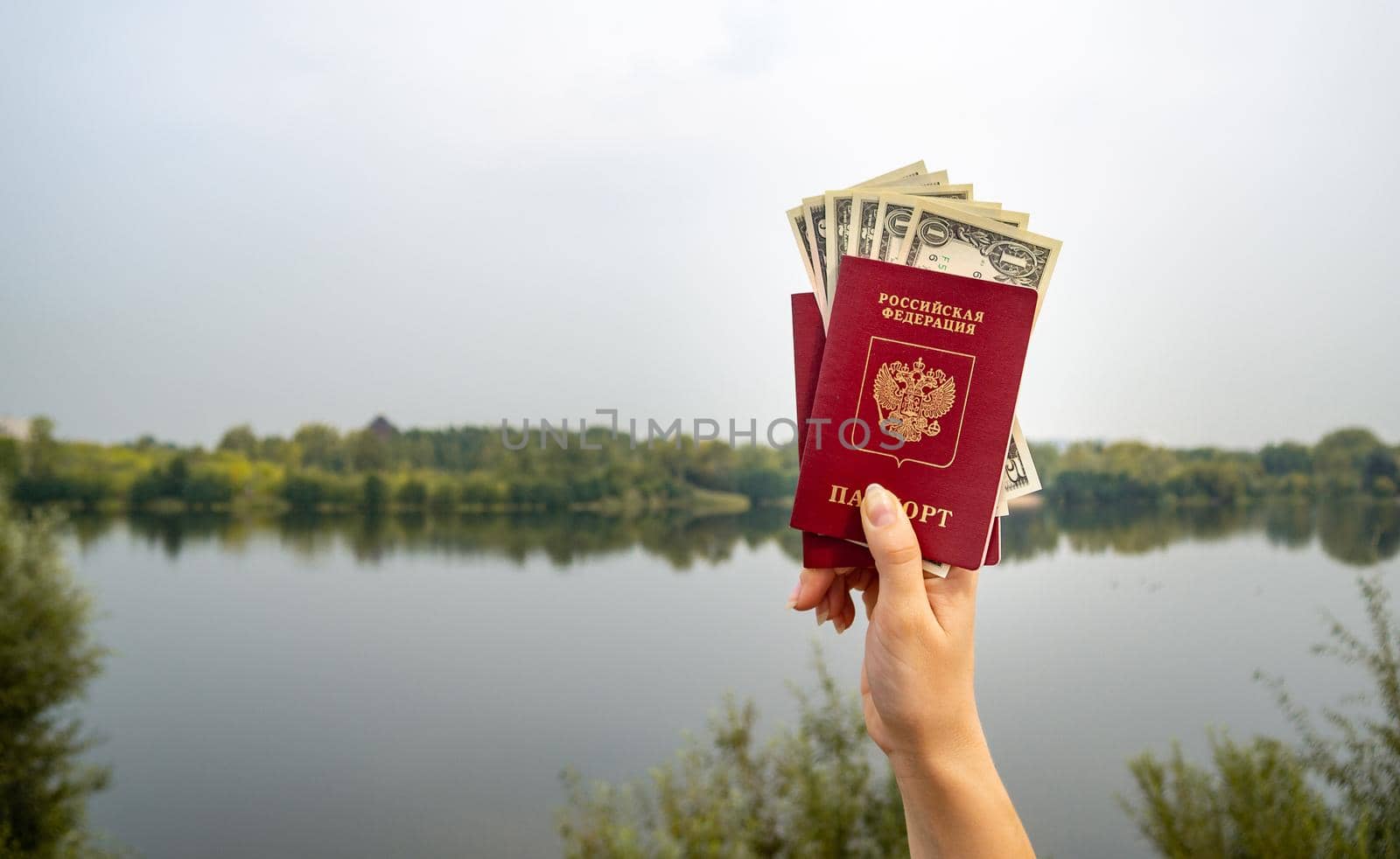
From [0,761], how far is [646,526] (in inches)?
347

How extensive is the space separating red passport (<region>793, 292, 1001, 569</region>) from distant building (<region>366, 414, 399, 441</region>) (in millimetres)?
13205

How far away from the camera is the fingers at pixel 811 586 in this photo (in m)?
1.24

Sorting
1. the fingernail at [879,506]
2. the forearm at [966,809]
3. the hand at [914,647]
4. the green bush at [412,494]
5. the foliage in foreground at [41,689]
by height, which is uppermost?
the fingernail at [879,506]

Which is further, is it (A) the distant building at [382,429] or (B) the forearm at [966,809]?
(A) the distant building at [382,429]

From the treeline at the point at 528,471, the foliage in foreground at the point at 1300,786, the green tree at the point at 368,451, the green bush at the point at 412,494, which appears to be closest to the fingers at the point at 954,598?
the foliage in foreground at the point at 1300,786

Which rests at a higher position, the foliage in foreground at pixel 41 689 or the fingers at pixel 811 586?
the fingers at pixel 811 586

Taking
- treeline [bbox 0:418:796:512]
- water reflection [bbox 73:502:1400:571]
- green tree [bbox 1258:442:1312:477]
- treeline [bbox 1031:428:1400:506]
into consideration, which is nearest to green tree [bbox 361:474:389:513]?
treeline [bbox 0:418:796:512]

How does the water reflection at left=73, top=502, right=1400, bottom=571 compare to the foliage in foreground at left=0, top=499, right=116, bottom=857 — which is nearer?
the foliage in foreground at left=0, top=499, right=116, bottom=857

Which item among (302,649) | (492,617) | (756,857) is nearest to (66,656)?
(302,649)

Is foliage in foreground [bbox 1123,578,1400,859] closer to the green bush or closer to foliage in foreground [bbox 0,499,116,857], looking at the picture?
the green bush

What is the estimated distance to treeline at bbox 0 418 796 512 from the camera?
41.0 feet

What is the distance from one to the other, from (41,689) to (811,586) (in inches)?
496

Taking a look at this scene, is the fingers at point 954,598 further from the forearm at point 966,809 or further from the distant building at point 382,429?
the distant building at point 382,429

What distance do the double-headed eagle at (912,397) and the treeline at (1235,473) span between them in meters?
10.5
